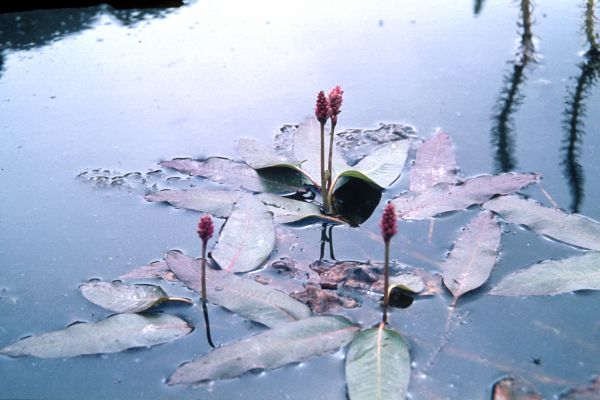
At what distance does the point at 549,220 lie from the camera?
4.41 ft

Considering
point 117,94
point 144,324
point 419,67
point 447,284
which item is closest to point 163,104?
point 117,94

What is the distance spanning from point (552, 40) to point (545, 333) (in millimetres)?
1299

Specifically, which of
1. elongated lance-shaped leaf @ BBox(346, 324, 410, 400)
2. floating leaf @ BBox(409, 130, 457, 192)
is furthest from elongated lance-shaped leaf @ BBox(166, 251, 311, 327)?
floating leaf @ BBox(409, 130, 457, 192)

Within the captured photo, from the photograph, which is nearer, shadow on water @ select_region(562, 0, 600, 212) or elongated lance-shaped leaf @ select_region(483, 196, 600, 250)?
elongated lance-shaped leaf @ select_region(483, 196, 600, 250)

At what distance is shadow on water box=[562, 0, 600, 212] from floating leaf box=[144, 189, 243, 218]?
2.34 feet

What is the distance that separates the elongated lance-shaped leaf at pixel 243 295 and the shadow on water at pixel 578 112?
2.13ft

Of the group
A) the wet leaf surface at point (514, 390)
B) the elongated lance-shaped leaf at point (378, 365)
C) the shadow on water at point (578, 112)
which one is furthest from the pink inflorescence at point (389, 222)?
the shadow on water at point (578, 112)

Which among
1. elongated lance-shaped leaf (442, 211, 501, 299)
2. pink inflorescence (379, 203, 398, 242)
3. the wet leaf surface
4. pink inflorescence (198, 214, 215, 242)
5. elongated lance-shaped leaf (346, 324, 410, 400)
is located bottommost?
the wet leaf surface

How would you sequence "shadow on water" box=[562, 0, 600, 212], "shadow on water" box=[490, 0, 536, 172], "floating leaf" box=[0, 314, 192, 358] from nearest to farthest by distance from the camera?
"floating leaf" box=[0, 314, 192, 358] < "shadow on water" box=[562, 0, 600, 212] < "shadow on water" box=[490, 0, 536, 172]

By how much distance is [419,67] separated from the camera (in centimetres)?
203

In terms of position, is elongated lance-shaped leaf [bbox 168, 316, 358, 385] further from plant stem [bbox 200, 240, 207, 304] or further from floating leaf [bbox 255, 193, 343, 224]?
floating leaf [bbox 255, 193, 343, 224]

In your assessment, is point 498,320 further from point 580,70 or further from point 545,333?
point 580,70

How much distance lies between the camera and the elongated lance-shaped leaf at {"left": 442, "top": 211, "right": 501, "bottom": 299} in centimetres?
121

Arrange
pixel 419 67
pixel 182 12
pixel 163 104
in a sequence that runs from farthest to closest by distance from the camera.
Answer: pixel 182 12, pixel 419 67, pixel 163 104
